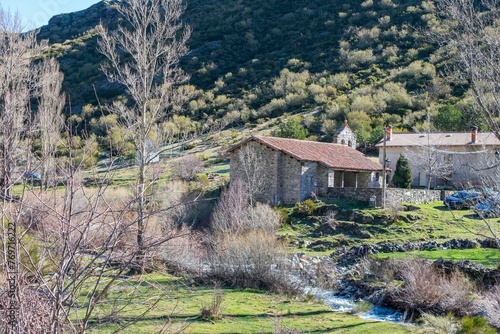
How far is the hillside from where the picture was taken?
62.2 meters

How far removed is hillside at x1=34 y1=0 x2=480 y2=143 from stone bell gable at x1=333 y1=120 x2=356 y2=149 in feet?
25.3

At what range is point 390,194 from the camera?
32.7 m

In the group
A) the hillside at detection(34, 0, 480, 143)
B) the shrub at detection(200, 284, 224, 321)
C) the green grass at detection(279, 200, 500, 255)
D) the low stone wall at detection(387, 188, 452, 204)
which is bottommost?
the green grass at detection(279, 200, 500, 255)

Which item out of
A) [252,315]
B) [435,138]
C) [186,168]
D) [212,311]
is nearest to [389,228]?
[252,315]

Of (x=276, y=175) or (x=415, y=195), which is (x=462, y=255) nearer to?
(x=415, y=195)

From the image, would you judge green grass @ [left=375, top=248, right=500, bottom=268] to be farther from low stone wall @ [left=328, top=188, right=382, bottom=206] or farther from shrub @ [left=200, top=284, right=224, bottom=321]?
shrub @ [left=200, top=284, right=224, bottom=321]

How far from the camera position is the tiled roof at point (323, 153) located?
1362 inches

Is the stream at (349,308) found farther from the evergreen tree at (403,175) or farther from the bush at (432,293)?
the evergreen tree at (403,175)

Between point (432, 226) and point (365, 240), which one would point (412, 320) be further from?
point (432, 226)

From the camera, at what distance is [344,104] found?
207 feet

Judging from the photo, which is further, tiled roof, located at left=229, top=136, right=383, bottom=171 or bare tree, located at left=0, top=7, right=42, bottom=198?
tiled roof, located at left=229, top=136, right=383, bottom=171

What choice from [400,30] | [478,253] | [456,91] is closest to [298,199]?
[478,253]

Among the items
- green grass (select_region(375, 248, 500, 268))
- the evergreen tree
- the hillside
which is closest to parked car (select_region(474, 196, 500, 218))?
green grass (select_region(375, 248, 500, 268))

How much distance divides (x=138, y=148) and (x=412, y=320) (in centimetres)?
980
